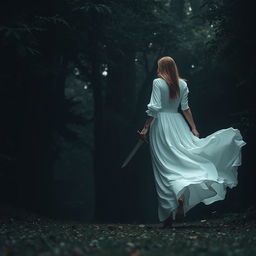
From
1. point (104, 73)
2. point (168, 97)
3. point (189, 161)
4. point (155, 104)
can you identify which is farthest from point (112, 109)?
point (189, 161)

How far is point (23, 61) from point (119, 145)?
9.12m

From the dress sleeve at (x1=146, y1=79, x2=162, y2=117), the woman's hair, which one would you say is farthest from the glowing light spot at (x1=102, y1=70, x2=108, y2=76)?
the dress sleeve at (x1=146, y1=79, x2=162, y2=117)

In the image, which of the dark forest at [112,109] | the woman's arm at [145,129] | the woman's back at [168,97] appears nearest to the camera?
the dark forest at [112,109]

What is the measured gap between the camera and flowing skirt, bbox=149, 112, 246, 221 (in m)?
9.23

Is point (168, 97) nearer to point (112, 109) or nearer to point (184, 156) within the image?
point (184, 156)

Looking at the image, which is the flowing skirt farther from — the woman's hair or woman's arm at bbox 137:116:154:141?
the woman's hair

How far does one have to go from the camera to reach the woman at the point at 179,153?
9.26 meters

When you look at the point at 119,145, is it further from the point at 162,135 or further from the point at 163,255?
the point at 163,255

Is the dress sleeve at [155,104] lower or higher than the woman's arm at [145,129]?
higher

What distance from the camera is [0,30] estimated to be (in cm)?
1011

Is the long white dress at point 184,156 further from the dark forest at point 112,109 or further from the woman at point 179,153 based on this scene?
the dark forest at point 112,109

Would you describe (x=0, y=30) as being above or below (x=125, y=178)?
above

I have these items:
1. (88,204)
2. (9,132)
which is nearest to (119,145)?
(9,132)

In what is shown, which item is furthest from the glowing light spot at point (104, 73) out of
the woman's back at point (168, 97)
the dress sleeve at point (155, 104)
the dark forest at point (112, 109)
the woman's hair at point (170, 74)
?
the dress sleeve at point (155, 104)
